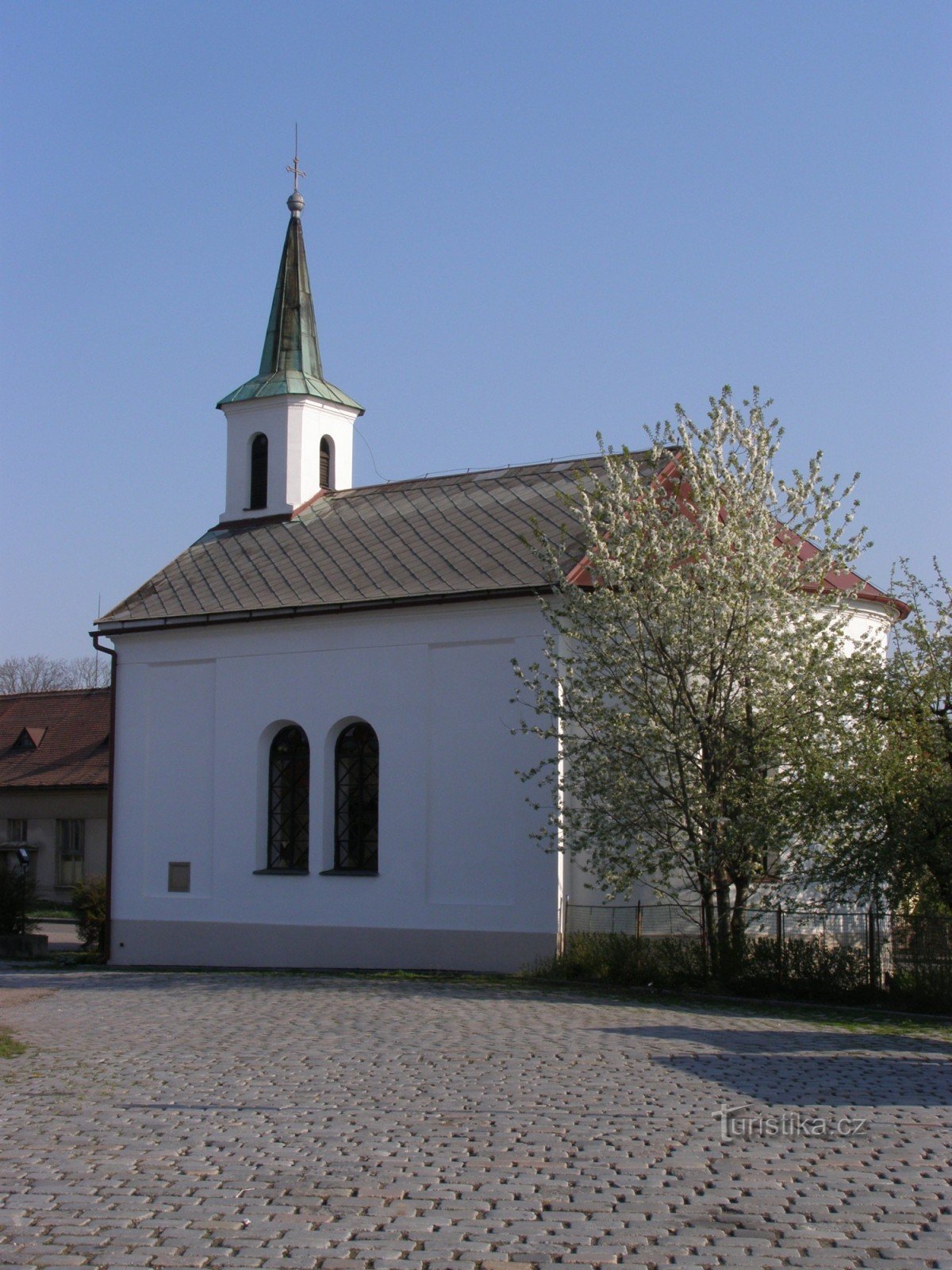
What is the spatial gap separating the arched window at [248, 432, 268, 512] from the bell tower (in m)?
0.02

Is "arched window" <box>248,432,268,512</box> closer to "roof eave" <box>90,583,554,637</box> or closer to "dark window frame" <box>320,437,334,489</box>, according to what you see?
"dark window frame" <box>320,437,334,489</box>

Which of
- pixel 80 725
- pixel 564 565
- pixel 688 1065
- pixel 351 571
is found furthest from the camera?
pixel 80 725

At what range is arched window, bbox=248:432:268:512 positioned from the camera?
29156mm

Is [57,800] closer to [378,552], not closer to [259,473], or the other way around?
[259,473]

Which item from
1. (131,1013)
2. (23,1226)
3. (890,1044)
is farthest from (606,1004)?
(23,1226)

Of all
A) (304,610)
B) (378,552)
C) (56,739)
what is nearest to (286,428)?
(378,552)

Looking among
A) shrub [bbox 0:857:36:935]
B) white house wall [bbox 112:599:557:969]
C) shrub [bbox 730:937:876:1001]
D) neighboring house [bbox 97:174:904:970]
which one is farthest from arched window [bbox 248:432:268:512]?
shrub [bbox 730:937:876:1001]

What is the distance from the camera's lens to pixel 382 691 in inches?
888

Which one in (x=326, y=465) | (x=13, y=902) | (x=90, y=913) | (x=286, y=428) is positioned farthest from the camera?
(x=326, y=465)

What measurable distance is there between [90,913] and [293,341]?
13.3 meters

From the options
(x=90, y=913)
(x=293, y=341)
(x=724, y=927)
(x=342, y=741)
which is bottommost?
(x=90, y=913)

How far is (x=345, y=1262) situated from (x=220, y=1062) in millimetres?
5894

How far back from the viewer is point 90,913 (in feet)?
87.8

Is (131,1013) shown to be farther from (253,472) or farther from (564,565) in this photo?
(253,472)
